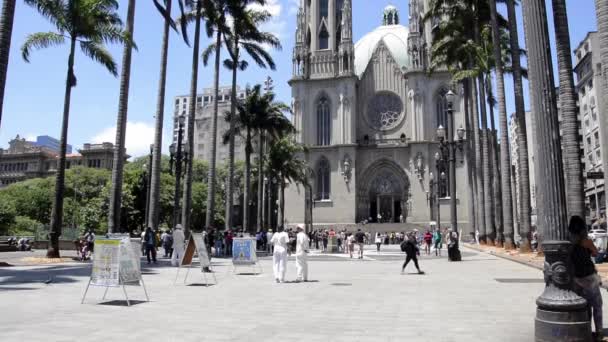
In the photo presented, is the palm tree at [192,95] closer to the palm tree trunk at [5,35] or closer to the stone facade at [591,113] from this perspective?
the palm tree trunk at [5,35]

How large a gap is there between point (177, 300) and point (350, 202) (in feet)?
158

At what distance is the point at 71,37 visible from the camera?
23.0 metres

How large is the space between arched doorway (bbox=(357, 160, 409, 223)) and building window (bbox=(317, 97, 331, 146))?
6.31 m

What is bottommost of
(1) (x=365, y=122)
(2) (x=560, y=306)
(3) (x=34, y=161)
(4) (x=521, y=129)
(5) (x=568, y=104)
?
(2) (x=560, y=306)

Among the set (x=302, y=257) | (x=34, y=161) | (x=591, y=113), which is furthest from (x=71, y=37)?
(x=34, y=161)

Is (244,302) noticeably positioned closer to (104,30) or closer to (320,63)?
(104,30)

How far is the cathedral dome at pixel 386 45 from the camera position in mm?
66062

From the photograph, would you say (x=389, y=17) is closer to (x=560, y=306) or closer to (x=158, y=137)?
(x=158, y=137)

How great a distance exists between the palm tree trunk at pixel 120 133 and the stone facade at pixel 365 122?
37.5 metres

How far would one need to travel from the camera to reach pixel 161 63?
25406mm

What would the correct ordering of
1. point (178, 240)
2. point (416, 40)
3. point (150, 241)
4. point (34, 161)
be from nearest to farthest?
point (178, 240) → point (150, 241) → point (416, 40) → point (34, 161)

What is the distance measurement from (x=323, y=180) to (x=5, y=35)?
45.3 metres

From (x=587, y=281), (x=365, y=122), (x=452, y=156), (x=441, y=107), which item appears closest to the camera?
(x=587, y=281)

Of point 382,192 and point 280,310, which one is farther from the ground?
point 382,192
